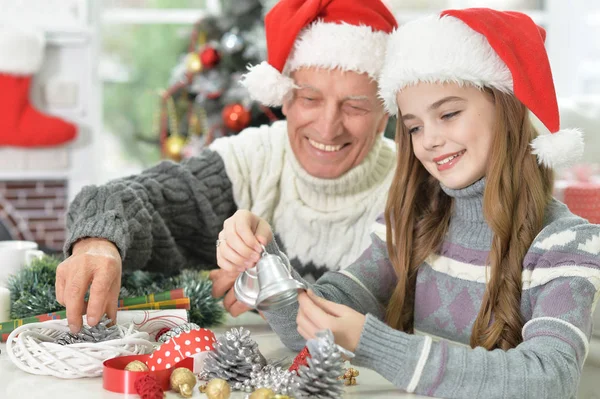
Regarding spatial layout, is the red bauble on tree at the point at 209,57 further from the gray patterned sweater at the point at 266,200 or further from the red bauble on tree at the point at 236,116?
the gray patterned sweater at the point at 266,200

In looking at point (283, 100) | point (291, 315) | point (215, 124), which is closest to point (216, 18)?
point (215, 124)

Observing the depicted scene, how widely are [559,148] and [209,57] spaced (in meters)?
2.74

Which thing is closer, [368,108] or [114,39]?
[368,108]

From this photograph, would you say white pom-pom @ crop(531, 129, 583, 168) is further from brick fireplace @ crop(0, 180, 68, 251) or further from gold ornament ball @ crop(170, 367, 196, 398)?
brick fireplace @ crop(0, 180, 68, 251)

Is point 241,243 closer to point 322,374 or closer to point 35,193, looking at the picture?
point 322,374

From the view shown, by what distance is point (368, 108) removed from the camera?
182 centimetres

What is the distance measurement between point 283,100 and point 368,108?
208mm

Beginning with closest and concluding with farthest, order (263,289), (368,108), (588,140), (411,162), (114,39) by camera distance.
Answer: (263,289)
(411,162)
(368,108)
(588,140)
(114,39)

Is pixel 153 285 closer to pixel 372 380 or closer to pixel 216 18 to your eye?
pixel 372 380

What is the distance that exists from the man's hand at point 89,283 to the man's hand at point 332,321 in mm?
372

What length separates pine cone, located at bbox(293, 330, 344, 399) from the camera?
1010 millimetres

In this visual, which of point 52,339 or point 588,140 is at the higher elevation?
point 588,140

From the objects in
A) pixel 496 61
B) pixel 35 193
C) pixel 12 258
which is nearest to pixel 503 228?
pixel 496 61

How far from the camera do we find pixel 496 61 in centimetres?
133
